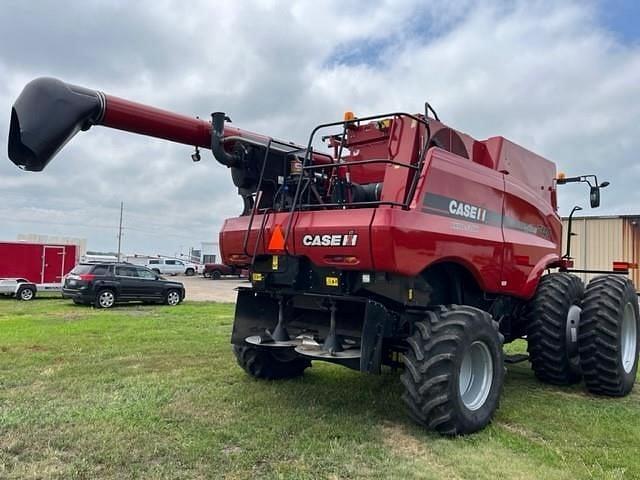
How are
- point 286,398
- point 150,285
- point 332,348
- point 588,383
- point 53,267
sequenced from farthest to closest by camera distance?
point 53,267
point 150,285
point 588,383
point 286,398
point 332,348

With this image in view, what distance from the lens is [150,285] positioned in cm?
1884

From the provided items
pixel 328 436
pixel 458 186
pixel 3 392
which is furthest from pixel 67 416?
pixel 458 186

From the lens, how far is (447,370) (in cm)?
450

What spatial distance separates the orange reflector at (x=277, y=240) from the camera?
17.4 feet

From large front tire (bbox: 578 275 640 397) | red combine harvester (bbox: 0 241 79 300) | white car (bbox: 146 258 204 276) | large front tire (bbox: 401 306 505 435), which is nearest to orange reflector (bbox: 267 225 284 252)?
large front tire (bbox: 401 306 505 435)

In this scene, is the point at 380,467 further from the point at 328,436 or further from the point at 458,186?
the point at 458,186

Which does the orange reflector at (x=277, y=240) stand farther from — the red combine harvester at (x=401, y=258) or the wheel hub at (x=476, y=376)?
the wheel hub at (x=476, y=376)

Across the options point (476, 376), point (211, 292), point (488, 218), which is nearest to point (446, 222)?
point (488, 218)

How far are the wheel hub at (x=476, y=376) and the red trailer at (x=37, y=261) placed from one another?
20376 millimetres

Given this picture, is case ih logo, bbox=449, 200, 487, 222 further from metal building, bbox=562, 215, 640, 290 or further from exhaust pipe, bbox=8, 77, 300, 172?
metal building, bbox=562, 215, 640, 290

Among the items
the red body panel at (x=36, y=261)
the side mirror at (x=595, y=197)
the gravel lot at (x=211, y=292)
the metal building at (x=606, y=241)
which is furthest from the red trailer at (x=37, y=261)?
the side mirror at (x=595, y=197)

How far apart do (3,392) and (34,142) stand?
2949mm

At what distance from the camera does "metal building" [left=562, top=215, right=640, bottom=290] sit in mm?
19812

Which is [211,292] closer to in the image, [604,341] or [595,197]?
[595,197]
